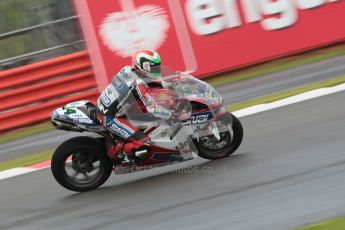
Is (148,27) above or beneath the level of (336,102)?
above

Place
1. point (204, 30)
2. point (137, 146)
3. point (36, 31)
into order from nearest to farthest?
1. point (137, 146)
2. point (36, 31)
3. point (204, 30)

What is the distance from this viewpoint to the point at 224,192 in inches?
258

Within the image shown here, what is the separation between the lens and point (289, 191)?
245 inches

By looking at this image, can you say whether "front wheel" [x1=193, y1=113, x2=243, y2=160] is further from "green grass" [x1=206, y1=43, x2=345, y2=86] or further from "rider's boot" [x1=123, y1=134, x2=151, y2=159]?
"green grass" [x1=206, y1=43, x2=345, y2=86]

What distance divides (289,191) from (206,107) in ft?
5.11

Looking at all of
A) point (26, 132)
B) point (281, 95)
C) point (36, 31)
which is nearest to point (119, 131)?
point (281, 95)

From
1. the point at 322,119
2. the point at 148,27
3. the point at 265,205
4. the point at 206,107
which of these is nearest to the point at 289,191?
the point at 265,205

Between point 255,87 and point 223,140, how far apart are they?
13.4 feet

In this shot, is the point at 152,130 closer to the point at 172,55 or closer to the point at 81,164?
the point at 81,164

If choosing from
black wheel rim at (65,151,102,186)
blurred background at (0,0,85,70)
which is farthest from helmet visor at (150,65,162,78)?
blurred background at (0,0,85,70)

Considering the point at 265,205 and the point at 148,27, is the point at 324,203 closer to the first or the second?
the point at 265,205

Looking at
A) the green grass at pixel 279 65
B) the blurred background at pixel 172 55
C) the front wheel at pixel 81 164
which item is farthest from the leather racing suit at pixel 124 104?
the green grass at pixel 279 65

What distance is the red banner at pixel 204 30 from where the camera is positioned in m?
12.1

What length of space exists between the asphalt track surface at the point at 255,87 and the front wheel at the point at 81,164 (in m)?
2.86
